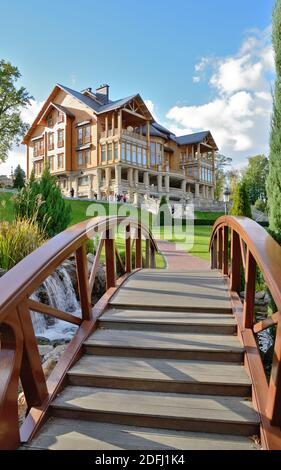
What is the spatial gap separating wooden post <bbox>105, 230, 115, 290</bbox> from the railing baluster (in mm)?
2168

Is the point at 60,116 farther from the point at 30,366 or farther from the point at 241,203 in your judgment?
the point at 30,366

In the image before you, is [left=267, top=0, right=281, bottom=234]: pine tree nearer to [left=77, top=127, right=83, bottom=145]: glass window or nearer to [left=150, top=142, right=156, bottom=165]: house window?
[left=77, top=127, right=83, bottom=145]: glass window

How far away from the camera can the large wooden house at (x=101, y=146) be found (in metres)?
36.1

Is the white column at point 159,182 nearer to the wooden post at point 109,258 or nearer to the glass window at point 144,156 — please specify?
the glass window at point 144,156

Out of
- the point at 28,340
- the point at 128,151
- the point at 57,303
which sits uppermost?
the point at 128,151

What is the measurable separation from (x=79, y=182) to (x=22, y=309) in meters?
37.9

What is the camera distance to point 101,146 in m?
36.8

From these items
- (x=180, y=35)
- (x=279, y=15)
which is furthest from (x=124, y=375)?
(x=180, y=35)

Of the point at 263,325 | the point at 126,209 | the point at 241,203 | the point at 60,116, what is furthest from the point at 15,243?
the point at 60,116

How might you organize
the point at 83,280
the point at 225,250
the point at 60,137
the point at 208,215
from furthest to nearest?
the point at 60,137
the point at 208,215
the point at 225,250
the point at 83,280

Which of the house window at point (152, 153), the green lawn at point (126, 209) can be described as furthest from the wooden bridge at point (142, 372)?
the house window at point (152, 153)

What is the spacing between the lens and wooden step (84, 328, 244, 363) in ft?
10.2

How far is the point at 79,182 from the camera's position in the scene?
128ft

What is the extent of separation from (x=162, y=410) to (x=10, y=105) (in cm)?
3783
